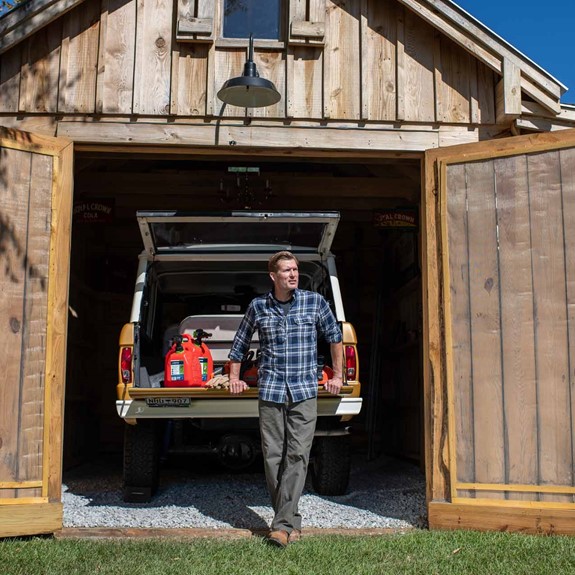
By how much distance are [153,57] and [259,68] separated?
0.87 meters

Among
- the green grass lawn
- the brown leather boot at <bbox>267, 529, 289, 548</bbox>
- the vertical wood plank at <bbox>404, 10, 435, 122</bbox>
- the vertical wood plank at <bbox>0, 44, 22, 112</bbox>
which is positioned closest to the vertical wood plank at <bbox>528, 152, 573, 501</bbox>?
the green grass lawn

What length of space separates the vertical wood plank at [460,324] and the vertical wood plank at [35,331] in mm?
3008

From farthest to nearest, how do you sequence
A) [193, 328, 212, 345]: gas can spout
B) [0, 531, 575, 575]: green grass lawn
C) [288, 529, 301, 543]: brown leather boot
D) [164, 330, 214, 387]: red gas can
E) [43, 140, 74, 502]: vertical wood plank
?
[193, 328, 212, 345]: gas can spout → [164, 330, 214, 387]: red gas can → [43, 140, 74, 502]: vertical wood plank → [288, 529, 301, 543]: brown leather boot → [0, 531, 575, 575]: green grass lawn

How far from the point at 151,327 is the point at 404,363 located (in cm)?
419

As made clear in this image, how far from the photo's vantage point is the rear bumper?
6270 millimetres

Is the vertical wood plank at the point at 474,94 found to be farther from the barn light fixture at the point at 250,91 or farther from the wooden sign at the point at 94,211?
the wooden sign at the point at 94,211

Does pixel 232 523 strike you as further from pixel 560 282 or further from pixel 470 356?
pixel 560 282

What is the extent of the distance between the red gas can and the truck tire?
2.09 ft

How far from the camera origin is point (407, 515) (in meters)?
6.35

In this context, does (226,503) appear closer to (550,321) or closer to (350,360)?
(350,360)

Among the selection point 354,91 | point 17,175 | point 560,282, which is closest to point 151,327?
point 17,175

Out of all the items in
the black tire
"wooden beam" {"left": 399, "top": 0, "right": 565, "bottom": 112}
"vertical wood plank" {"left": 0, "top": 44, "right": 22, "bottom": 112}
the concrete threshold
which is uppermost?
"wooden beam" {"left": 399, "top": 0, "right": 565, "bottom": 112}

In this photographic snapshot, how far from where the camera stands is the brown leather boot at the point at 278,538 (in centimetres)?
516

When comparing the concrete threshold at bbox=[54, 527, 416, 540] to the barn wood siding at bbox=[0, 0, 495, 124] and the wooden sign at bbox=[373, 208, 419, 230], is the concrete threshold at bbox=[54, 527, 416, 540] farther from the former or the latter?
the wooden sign at bbox=[373, 208, 419, 230]
